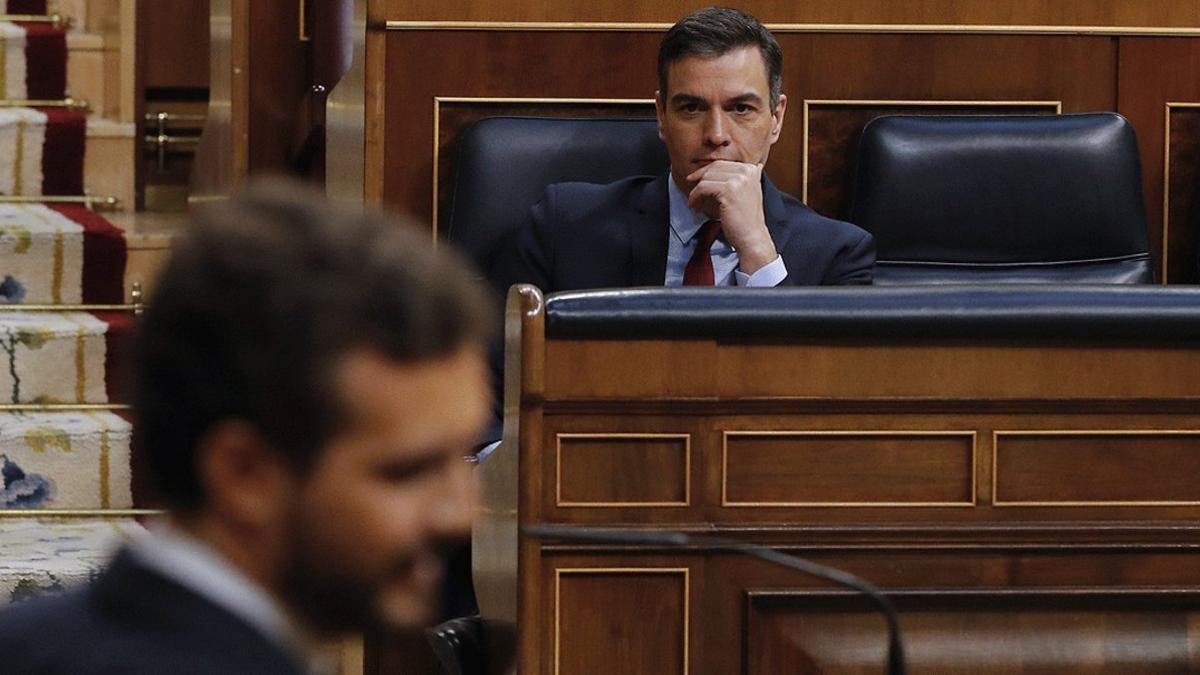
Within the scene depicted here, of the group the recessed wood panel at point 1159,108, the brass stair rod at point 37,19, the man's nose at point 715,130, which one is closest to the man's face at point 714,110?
the man's nose at point 715,130

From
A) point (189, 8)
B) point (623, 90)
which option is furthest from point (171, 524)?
point (189, 8)

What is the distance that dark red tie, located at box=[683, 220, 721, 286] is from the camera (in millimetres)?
1746

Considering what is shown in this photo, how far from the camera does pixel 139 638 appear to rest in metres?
0.44

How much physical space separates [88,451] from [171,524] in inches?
71.3

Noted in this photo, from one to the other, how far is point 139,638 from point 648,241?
136cm

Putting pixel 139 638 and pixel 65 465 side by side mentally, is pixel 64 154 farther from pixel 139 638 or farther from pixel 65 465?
pixel 139 638

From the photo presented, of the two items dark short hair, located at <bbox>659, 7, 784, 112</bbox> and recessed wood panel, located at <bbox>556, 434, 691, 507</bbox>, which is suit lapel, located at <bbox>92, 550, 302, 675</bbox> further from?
dark short hair, located at <bbox>659, 7, 784, 112</bbox>

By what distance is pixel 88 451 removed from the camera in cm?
220

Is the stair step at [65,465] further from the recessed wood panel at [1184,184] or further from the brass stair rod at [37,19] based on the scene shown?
the recessed wood panel at [1184,184]

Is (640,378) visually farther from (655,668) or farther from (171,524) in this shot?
(171,524)

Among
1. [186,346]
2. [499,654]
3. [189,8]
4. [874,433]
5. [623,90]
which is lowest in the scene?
[499,654]

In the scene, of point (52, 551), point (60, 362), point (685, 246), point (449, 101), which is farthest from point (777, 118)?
point (60, 362)

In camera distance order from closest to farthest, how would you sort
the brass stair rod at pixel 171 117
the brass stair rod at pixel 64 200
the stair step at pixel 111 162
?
1. the brass stair rod at pixel 64 200
2. the stair step at pixel 111 162
3. the brass stair rod at pixel 171 117

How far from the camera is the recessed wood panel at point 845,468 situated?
1254 mm
